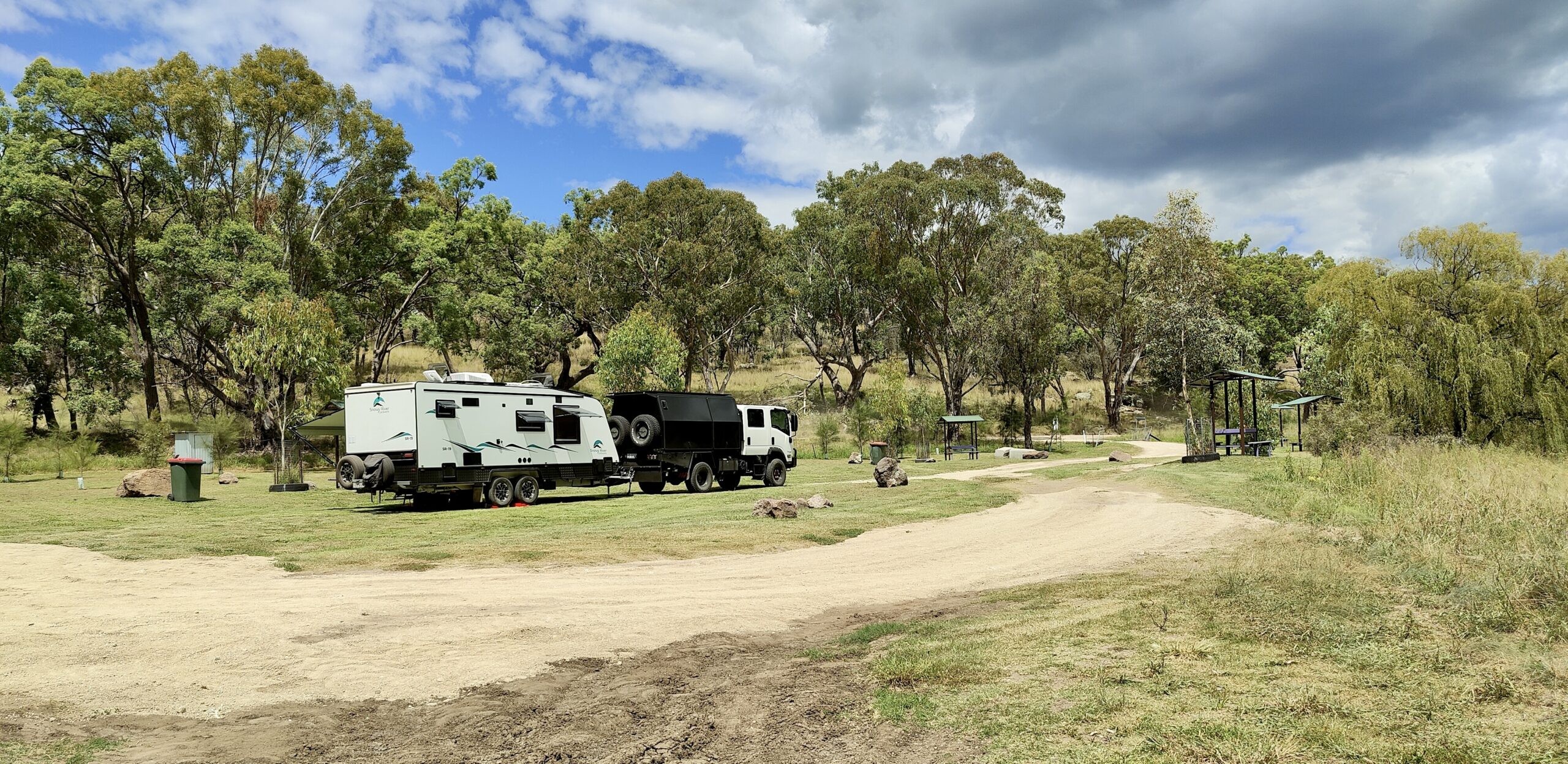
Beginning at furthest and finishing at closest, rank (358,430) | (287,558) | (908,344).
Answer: (908,344) < (358,430) < (287,558)

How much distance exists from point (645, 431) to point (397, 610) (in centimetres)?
1518

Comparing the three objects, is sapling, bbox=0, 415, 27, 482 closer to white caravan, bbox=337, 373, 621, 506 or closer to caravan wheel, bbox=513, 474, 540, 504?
white caravan, bbox=337, 373, 621, 506

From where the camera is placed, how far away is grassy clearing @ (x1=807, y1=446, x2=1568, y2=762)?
16.1ft

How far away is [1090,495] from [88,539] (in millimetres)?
20432

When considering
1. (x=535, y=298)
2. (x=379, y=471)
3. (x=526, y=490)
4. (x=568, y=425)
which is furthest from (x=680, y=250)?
(x=379, y=471)

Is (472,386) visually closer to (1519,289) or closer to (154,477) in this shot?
(154,477)

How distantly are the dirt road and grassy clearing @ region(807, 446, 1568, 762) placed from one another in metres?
2.00

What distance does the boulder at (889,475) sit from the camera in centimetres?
2405

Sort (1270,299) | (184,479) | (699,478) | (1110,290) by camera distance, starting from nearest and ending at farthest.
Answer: (184,479) → (699,478) → (1110,290) → (1270,299)

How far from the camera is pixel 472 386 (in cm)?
2073

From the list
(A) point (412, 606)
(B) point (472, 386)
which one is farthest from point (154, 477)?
(A) point (412, 606)

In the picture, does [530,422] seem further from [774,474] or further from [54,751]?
[54,751]

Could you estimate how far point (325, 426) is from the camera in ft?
80.8

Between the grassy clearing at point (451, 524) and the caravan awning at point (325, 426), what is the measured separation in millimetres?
1796
